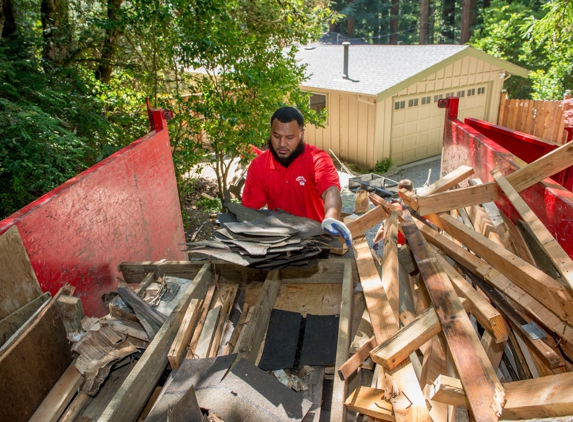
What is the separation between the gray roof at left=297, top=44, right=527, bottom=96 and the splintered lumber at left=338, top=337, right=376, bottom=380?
1173 centimetres

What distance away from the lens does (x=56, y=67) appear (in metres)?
7.05

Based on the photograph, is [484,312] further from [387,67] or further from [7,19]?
[387,67]

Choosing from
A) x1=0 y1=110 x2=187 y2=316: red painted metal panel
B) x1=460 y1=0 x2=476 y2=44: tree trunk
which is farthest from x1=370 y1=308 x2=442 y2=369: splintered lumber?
x1=460 y1=0 x2=476 y2=44: tree trunk

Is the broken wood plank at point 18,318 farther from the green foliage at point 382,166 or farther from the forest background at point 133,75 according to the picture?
the green foliage at point 382,166

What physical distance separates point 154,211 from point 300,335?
9.29ft

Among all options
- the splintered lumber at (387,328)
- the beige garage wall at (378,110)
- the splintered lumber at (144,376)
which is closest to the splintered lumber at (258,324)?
the splintered lumber at (144,376)

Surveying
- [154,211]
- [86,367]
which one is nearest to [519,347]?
[86,367]

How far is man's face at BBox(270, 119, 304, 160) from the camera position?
3.91 meters

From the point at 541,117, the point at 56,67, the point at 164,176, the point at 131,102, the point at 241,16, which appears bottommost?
the point at 541,117

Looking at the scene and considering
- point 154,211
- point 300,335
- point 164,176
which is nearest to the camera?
point 300,335

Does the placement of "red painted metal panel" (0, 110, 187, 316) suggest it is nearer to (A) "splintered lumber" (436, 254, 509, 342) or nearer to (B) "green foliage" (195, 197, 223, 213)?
(A) "splintered lumber" (436, 254, 509, 342)

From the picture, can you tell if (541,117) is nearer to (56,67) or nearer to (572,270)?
(572,270)

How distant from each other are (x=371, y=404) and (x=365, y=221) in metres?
1.90

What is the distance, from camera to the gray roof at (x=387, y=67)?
44.2 ft
